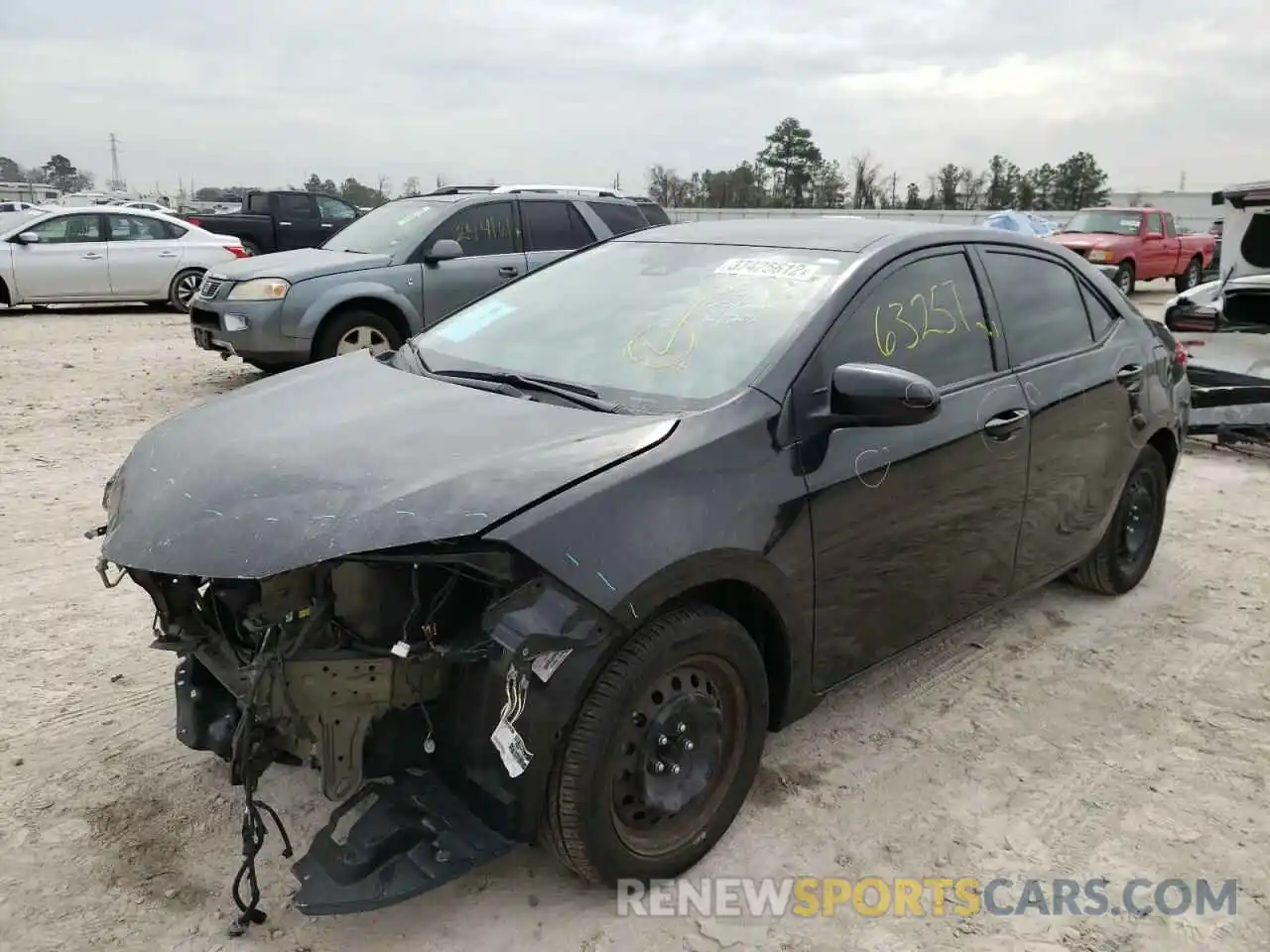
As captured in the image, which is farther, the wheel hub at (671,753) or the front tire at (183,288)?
the front tire at (183,288)

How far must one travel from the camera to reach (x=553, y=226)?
9.29 m

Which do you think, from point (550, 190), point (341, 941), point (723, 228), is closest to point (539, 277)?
point (723, 228)

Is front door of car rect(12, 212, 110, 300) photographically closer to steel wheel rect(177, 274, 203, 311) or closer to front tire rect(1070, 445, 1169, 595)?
steel wheel rect(177, 274, 203, 311)

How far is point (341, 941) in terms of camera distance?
2449 mm

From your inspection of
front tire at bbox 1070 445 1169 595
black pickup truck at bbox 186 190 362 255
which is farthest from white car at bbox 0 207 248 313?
front tire at bbox 1070 445 1169 595

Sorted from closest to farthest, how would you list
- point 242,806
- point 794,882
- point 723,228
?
point 794,882, point 242,806, point 723,228

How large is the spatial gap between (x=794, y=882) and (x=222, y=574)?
1.68 m

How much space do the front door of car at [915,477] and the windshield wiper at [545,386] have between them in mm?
567

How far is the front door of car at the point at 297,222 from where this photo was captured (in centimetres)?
1870

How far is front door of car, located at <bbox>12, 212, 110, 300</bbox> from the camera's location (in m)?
13.2

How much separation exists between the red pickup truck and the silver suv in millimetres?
12993

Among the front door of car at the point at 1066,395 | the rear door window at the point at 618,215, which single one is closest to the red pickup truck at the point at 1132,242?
the rear door window at the point at 618,215

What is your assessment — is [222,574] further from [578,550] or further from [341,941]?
[341,941]

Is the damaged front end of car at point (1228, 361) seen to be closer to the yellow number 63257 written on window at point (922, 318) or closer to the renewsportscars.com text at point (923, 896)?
Answer: the yellow number 63257 written on window at point (922, 318)
